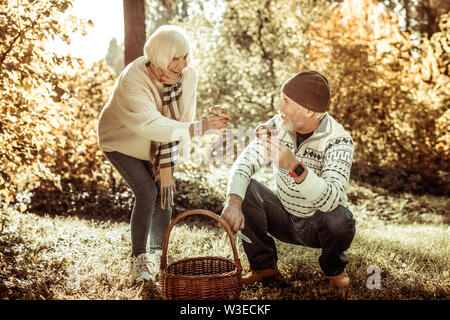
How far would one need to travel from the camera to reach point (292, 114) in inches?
119

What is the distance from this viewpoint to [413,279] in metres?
3.29

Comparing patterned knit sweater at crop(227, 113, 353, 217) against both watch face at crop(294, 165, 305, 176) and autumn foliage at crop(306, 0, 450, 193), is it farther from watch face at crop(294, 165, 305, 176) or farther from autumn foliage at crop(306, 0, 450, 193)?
autumn foliage at crop(306, 0, 450, 193)

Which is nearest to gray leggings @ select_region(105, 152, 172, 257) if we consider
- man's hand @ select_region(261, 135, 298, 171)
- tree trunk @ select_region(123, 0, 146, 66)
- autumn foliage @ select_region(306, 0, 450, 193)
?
man's hand @ select_region(261, 135, 298, 171)

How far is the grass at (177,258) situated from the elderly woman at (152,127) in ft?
1.13

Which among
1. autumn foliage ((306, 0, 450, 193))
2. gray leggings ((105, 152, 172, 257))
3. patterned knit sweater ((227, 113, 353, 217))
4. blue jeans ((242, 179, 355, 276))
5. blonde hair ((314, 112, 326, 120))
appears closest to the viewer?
patterned knit sweater ((227, 113, 353, 217))

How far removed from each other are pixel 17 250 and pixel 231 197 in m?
2.12

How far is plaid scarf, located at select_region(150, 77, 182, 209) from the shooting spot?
341 centimetres

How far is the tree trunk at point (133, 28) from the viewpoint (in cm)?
564

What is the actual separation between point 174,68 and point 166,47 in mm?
171

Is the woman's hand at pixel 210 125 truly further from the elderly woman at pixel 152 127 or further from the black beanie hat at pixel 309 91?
the black beanie hat at pixel 309 91

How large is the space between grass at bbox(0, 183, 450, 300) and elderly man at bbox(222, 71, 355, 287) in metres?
0.24

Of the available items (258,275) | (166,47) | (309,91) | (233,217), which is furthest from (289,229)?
(166,47)
